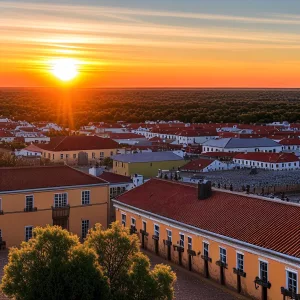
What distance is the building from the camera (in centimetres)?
8731

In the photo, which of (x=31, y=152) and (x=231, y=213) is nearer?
(x=231, y=213)

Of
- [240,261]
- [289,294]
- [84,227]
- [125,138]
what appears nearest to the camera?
[289,294]

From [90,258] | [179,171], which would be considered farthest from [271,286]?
[179,171]

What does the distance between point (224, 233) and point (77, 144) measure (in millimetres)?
53904

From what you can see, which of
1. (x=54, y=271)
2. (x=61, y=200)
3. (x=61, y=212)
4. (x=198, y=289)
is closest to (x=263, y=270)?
(x=198, y=289)

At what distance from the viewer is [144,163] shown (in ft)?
196

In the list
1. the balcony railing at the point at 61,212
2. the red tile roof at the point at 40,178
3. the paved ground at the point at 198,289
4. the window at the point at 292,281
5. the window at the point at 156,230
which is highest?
the red tile roof at the point at 40,178

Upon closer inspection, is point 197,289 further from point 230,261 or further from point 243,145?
point 243,145

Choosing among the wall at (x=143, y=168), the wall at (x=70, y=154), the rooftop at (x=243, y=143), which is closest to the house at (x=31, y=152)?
the wall at (x=70, y=154)

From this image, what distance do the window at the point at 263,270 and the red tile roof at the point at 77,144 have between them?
54.4m

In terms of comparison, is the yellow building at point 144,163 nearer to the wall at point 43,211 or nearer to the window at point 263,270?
the wall at point 43,211

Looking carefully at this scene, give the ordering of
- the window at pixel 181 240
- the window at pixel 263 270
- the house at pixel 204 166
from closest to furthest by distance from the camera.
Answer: the window at pixel 263 270 → the window at pixel 181 240 → the house at pixel 204 166

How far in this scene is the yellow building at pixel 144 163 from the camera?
2351 inches

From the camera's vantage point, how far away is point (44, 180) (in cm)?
3259
